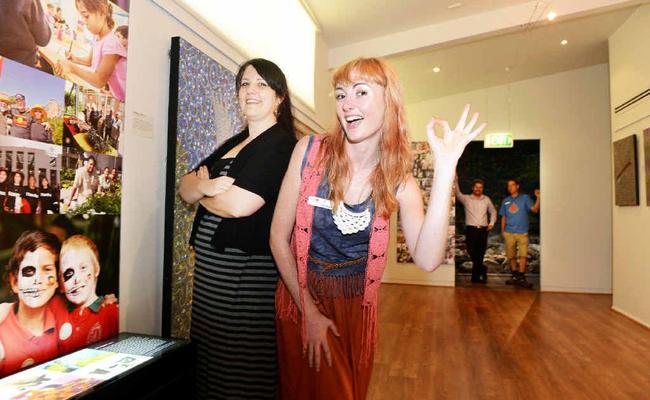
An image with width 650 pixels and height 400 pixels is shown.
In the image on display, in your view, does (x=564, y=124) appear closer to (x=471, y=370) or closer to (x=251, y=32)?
(x=471, y=370)

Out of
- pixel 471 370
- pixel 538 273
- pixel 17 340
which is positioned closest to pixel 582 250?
pixel 538 273

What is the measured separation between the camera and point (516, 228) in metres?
8.60

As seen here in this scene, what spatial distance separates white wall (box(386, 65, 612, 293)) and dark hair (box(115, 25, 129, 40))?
7.53m

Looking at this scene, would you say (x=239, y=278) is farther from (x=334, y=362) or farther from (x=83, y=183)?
(x=83, y=183)

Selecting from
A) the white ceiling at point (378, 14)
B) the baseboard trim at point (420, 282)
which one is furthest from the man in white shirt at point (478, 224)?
the white ceiling at point (378, 14)

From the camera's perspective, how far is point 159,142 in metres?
2.27

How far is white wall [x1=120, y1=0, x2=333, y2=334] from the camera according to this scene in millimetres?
2043

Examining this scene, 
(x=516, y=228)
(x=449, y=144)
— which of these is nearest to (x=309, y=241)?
(x=449, y=144)

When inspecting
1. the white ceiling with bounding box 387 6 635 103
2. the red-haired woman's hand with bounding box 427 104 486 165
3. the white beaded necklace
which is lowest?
the white beaded necklace

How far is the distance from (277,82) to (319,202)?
58 cm

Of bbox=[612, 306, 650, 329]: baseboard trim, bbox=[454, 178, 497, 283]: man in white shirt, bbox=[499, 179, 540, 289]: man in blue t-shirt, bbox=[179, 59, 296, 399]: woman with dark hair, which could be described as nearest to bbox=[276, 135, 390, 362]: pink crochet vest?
bbox=[179, 59, 296, 399]: woman with dark hair

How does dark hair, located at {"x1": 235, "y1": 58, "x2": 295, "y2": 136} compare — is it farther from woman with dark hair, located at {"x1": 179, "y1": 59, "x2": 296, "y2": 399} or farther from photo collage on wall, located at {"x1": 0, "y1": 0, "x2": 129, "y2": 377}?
photo collage on wall, located at {"x1": 0, "y1": 0, "x2": 129, "y2": 377}

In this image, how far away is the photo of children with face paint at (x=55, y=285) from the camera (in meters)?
1.41

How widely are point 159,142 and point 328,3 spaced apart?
3112mm
